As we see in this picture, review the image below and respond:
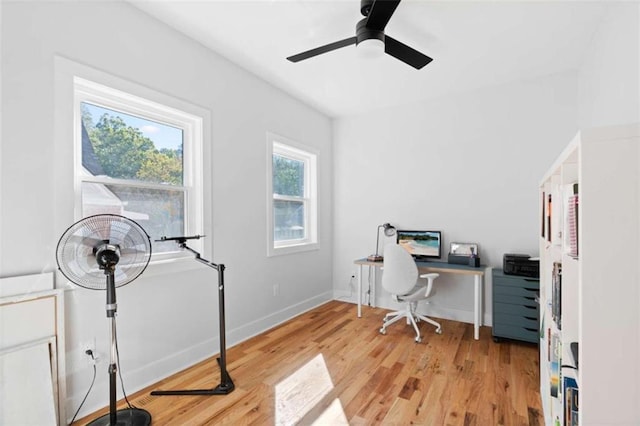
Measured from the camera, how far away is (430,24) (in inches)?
90.2

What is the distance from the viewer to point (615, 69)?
2.00m

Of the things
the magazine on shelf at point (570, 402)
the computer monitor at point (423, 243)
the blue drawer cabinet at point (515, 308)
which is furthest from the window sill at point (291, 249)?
the magazine on shelf at point (570, 402)

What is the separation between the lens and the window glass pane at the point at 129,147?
2045mm

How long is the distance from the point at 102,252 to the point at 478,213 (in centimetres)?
355

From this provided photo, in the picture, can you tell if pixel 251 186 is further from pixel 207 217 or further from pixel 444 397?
pixel 444 397

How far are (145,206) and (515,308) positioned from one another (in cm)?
340

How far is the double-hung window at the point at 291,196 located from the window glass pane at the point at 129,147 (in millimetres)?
1055

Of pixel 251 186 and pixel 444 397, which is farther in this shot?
pixel 251 186

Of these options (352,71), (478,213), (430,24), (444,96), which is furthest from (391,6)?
(478,213)

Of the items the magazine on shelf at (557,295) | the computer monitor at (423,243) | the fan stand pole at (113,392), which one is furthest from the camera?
the computer monitor at (423,243)

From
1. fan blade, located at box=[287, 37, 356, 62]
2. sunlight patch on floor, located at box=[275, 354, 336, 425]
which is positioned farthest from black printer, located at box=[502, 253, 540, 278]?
fan blade, located at box=[287, 37, 356, 62]

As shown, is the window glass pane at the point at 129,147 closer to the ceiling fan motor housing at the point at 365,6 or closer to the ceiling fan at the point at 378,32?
the ceiling fan at the point at 378,32

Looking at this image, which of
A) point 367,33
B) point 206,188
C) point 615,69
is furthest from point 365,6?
point 206,188

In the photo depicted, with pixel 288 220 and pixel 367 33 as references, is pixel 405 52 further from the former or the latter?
pixel 288 220
